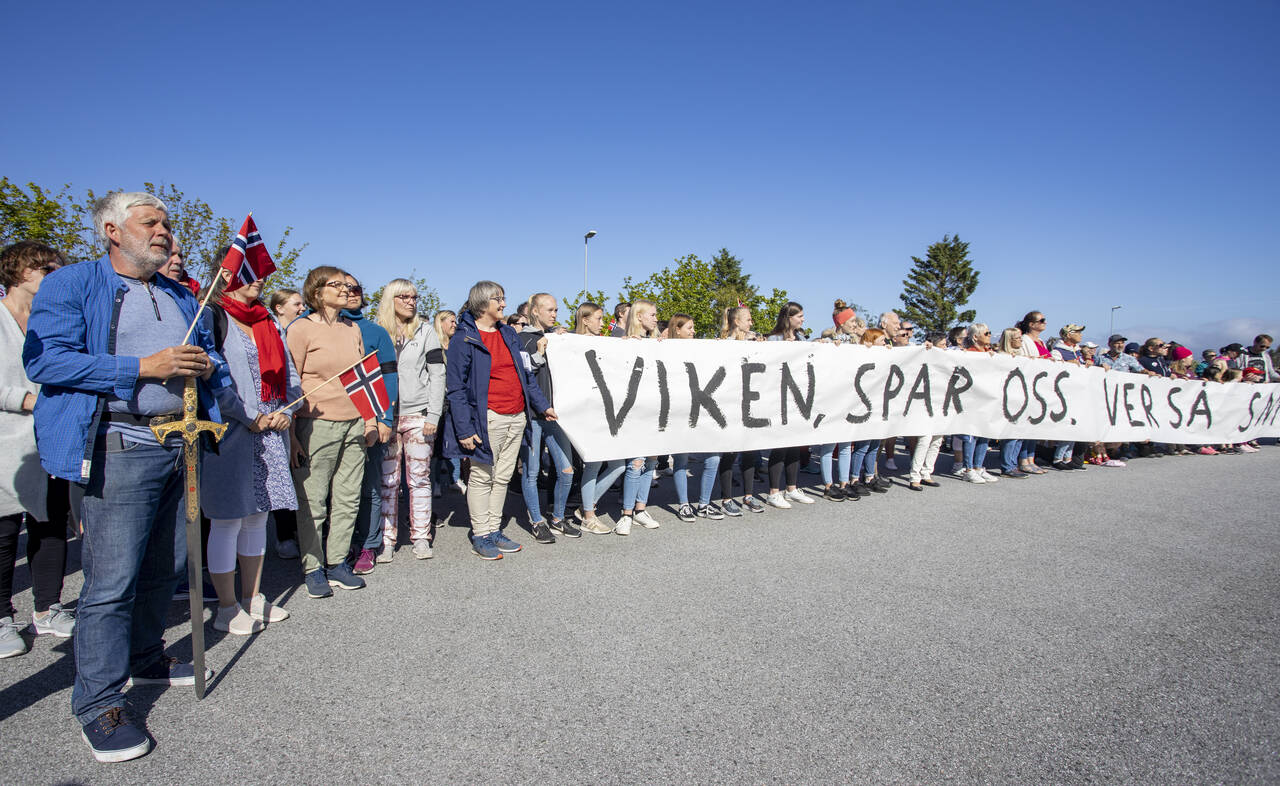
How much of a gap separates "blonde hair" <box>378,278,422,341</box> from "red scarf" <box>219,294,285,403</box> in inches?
43.6

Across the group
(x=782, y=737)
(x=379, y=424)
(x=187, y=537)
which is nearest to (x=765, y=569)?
(x=782, y=737)

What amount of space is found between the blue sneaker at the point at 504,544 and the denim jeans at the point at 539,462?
338mm

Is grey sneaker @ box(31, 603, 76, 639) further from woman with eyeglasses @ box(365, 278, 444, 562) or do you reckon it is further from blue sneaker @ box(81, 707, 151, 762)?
woman with eyeglasses @ box(365, 278, 444, 562)

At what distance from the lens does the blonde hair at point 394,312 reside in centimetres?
489

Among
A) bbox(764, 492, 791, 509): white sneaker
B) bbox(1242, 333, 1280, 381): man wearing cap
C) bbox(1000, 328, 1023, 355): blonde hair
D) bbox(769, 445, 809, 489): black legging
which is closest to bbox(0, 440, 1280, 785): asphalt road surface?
bbox(764, 492, 791, 509): white sneaker

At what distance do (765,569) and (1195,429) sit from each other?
10705 mm

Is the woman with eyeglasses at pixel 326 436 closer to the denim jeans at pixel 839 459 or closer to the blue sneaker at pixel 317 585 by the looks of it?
the blue sneaker at pixel 317 585

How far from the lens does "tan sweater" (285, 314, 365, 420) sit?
3992mm

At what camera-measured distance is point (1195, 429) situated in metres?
10.7

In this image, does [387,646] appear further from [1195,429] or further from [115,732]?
[1195,429]

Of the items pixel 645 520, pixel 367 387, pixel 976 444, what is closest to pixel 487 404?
pixel 367 387

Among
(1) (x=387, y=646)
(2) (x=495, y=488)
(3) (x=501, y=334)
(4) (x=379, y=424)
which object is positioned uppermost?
(3) (x=501, y=334)

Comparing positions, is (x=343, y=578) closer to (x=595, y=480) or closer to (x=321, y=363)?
(x=321, y=363)

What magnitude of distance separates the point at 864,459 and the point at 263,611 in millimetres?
5968
